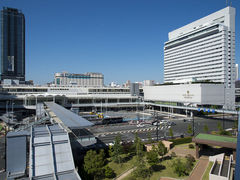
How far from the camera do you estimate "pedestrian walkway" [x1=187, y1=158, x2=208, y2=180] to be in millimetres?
18453

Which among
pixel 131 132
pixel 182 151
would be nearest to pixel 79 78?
pixel 131 132

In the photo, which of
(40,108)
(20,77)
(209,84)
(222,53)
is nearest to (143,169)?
(40,108)

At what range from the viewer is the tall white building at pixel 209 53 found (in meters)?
72.8

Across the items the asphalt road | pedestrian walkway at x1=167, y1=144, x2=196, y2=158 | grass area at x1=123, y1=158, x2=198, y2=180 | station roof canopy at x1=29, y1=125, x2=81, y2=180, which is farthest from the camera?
the asphalt road

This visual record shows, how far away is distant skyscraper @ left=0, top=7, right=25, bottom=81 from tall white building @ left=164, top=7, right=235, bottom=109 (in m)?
136

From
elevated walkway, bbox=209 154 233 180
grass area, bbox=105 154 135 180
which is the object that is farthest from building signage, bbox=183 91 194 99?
grass area, bbox=105 154 135 180

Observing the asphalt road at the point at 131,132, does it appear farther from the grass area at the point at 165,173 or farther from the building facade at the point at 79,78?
the building facade at the point at 79,78

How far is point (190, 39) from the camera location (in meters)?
90.9

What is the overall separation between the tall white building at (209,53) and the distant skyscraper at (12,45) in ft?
448

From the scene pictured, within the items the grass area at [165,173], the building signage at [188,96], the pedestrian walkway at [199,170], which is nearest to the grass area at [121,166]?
the grass area at [165,173]

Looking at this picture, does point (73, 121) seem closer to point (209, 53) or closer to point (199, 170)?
point (199, 170)

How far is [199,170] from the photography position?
20078mm

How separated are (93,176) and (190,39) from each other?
3570 inches

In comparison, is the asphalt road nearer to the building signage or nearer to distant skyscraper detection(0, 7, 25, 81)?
the building signage
